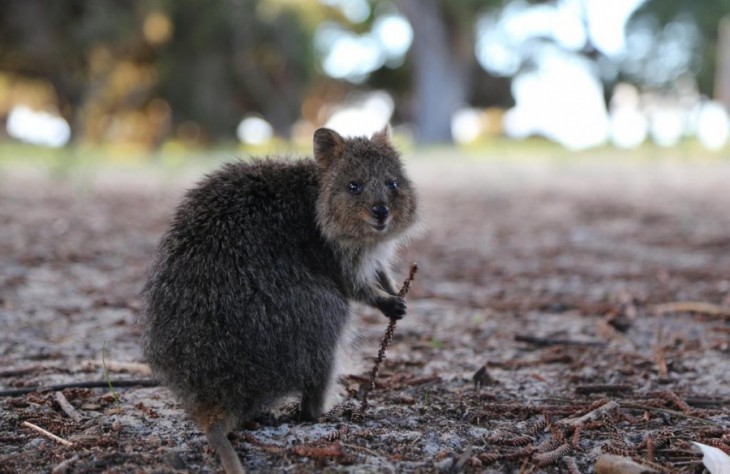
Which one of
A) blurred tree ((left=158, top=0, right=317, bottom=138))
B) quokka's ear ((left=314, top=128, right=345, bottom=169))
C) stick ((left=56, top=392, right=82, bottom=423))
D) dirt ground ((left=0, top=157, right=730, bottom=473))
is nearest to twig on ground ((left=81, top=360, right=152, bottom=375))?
dirt ground ((left=0, top=157, right=730, bottom=473))

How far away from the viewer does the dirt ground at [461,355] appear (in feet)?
9.13

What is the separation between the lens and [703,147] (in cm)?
1630

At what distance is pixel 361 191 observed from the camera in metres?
3.53

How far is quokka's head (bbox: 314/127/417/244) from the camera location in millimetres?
3416

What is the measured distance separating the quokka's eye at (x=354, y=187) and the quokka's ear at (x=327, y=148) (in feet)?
0.57

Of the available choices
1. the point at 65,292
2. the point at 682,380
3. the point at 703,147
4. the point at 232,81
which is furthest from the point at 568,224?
the point at 232,81

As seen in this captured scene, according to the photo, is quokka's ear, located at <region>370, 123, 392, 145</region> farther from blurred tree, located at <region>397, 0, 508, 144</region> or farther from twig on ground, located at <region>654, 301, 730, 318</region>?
blurred tree, located at <region>397, 0, 508, 144</region>

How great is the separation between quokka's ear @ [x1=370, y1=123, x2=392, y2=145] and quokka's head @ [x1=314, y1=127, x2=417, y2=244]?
0.18ft

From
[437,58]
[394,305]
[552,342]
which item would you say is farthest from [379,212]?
[437,58]

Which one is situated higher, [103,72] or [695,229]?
→ [103,72]

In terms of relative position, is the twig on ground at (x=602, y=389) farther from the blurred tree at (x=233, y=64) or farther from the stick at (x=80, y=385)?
the blurred tree at (x=233, y=64)

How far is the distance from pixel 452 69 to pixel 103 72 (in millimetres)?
Result: 11908

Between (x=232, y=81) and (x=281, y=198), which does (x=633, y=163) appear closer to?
(x=281, y=198)

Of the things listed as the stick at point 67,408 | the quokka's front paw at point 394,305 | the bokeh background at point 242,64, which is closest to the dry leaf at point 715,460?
the quokka's front paw at point 394,305
